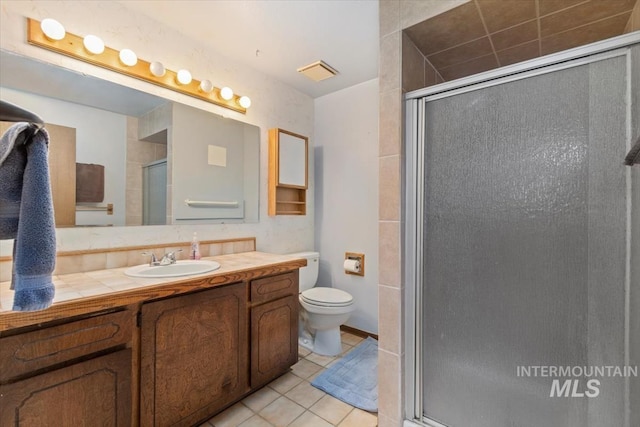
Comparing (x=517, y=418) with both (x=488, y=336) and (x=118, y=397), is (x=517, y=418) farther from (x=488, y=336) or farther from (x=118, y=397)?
(x=118, y=397)

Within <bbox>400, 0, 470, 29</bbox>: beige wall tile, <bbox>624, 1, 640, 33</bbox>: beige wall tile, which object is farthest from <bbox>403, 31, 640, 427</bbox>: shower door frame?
<bbox>624, 1, 640, 33</bbox>: beige wall tile

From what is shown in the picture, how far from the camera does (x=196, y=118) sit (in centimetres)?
196

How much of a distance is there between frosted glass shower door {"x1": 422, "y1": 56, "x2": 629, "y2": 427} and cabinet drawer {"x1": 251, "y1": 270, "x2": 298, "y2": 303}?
3.00ft

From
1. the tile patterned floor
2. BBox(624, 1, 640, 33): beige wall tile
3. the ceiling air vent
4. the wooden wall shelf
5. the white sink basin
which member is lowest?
the tile patterned floor

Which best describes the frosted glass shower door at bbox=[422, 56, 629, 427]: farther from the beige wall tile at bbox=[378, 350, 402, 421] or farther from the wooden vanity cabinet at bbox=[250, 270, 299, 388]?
the wooden vanity cabinet at bbox=[250, 270, 299, 388]

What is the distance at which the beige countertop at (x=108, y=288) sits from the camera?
3.01 ft

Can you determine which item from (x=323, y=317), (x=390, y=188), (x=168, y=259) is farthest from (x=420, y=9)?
(x=323, y=317)

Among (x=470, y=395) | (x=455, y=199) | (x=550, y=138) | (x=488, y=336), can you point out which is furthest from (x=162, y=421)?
(x=550, y=138)

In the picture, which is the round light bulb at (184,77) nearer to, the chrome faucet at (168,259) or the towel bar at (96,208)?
the towel bar at (96,208)

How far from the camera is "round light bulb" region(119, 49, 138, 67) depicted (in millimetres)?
1554

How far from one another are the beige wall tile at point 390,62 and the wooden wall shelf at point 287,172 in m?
1.26

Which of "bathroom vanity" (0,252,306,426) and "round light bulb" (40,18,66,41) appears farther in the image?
"round light bulb" (40,18,66,41)

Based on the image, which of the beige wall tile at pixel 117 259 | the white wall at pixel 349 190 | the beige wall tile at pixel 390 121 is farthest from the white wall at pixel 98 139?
the white wall at pixel 349 190

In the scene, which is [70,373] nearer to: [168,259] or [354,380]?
Result: [168,259]
